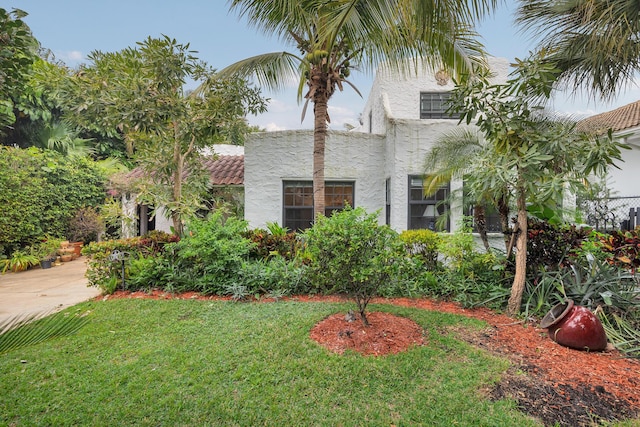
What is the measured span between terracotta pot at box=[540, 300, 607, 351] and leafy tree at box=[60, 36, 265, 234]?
24.1 feet

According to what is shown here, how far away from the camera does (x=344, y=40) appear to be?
6.98 m

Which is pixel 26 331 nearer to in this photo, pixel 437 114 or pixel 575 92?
pixel 575 92

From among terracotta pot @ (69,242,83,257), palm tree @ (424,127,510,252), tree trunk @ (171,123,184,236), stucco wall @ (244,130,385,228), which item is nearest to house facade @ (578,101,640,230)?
palm tree @ (424,127,510,252)

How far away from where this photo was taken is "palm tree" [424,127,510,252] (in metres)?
4.89

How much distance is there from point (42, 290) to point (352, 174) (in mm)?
8583

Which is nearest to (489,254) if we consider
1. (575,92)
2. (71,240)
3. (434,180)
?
(434,180)

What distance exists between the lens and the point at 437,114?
1150cm

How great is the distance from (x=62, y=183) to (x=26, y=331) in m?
12.7

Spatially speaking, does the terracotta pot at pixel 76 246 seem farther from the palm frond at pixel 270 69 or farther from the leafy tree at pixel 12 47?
the leafy tree at pixel 12 47

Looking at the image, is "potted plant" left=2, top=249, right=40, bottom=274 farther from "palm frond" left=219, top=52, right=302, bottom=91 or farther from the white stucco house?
"palm frond" left=219, top=52, right=302, bottom=91

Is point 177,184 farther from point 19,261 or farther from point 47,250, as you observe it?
point 47,250

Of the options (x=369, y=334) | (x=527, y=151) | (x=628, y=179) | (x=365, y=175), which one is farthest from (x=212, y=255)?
(x=628, y=179)

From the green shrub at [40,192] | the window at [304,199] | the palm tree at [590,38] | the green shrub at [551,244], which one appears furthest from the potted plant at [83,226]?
the palm tree at [590,38]

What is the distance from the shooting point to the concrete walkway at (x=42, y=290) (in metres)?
5.86
